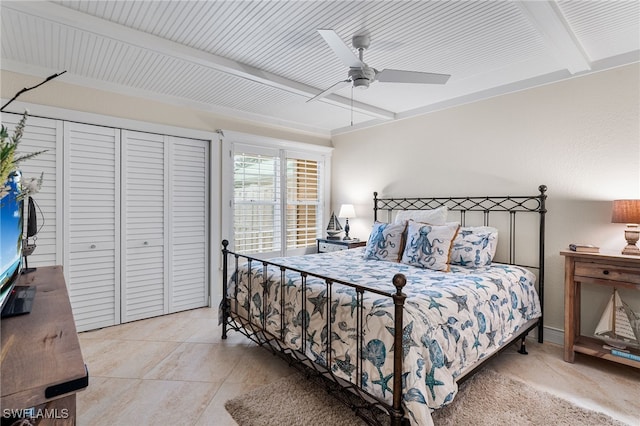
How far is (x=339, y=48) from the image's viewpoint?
199 centimetres

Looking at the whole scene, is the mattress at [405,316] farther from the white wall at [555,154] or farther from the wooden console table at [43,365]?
the wooden console table at [43,365]

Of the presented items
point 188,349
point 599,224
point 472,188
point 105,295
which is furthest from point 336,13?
point 105,295

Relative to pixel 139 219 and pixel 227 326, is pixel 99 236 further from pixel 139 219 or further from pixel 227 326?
pixel 227 326

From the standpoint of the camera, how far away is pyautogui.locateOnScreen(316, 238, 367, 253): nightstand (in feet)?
14.0

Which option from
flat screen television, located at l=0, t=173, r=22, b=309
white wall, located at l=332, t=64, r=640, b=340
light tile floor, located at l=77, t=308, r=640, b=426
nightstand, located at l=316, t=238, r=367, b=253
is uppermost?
white wall, located at l=332, t=64, r=640, b=340

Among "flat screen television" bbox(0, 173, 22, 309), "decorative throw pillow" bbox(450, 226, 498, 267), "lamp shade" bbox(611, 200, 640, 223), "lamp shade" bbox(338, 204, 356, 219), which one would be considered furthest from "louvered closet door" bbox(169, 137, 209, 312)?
"lamp shade" bbox(611, 200, 640, 223)

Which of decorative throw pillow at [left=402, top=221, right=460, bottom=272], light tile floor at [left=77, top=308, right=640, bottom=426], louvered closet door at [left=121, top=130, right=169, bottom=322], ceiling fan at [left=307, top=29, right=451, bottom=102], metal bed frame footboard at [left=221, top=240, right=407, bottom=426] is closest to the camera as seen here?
metal bed frame footboard at [left=221, top=240, right=407, bottom=426]

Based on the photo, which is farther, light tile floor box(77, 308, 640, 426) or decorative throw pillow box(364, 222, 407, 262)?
decorative throw pillow box(364, 222, 407, 262)

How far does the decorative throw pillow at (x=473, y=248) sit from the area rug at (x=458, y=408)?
985mm

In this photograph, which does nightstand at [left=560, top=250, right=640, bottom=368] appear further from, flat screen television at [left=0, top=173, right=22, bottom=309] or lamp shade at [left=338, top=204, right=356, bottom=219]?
flat screen television at [left=0, top=173, right=22, bottom=309]

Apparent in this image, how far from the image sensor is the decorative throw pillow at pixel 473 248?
9.34ft

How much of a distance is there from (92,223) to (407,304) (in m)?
3.15

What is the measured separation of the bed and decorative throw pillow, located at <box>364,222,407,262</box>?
0.03ft

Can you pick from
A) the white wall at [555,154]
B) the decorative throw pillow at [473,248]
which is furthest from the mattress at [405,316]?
the white wall at [555,154]
